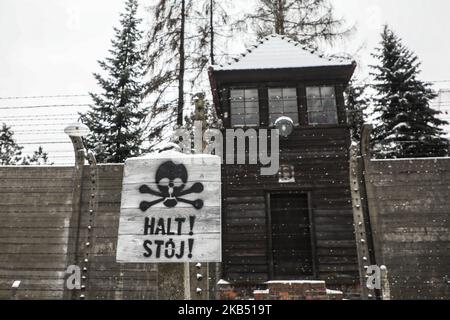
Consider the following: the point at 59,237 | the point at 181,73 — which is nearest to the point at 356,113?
the point at 181,73

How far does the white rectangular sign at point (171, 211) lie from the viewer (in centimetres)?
282

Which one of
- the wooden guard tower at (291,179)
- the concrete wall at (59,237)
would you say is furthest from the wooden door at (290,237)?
the concrete wall at (59,237)

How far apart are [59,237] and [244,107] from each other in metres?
5.73

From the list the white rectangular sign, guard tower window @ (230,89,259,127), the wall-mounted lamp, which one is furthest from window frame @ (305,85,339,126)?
the white rectangular sign

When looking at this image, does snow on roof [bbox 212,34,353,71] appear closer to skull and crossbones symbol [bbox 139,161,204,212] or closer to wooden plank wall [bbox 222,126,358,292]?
wooden plank wall [bbox 222,126,358,292]

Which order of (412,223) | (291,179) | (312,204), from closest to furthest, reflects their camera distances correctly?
(412,223), (312,204), (291,179)

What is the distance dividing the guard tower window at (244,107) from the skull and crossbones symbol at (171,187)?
7260 millimetres

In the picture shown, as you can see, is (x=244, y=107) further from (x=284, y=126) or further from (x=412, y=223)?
(x=412, y=223)

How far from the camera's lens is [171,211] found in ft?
9.40

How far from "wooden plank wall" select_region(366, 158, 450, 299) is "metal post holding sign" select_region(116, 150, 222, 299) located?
682 cm

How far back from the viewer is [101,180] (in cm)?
934

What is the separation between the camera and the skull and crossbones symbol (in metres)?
2.89

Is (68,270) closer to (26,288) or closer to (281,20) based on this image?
(26,288)
